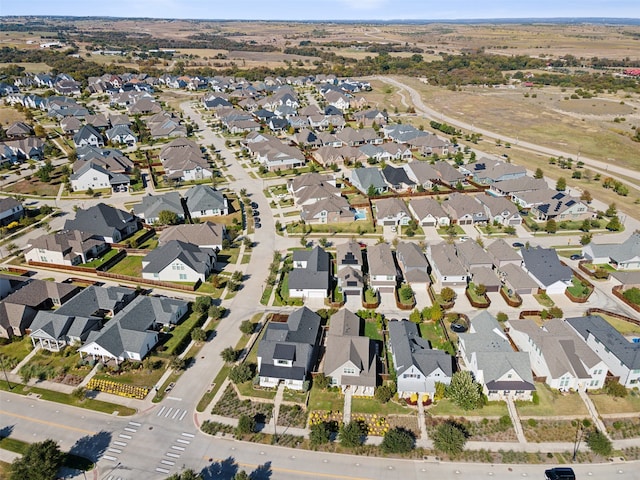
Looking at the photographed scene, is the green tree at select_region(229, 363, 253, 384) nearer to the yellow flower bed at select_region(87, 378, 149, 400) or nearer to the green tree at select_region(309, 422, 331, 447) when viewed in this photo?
the yellow flower bed at select_region(87, 378, 149, 400)

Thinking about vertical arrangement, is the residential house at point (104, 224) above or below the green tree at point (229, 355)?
above

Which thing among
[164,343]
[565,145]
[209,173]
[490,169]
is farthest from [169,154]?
[565,145]

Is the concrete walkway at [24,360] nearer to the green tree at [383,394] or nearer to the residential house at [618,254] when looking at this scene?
the green tree at [383,394]

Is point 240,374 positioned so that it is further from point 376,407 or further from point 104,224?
point 104,224

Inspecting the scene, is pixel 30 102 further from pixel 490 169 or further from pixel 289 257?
pixel 490 169

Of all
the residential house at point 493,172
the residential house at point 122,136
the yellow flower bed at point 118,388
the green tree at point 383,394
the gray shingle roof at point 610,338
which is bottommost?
the yellow flower bed at point 118,388

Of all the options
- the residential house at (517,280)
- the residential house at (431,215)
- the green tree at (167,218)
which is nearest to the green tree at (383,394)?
the residential house at (517,280)
